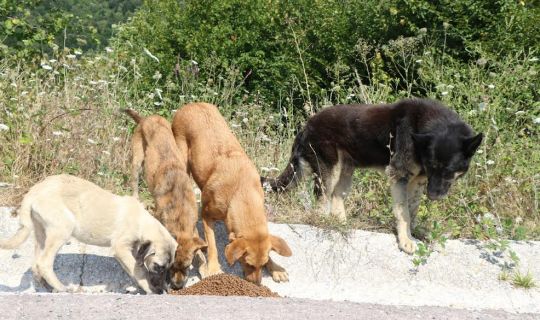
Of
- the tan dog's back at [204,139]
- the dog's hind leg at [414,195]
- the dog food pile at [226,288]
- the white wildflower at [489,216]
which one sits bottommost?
the white wildflower at [489,216]

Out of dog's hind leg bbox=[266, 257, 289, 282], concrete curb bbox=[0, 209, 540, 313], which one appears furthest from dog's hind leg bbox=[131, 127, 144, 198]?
dog's hind leg bbox=[266, 257, 289, 282]

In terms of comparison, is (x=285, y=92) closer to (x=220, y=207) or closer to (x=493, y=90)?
(x=493, y=90)

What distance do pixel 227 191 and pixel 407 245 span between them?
7.14 feet

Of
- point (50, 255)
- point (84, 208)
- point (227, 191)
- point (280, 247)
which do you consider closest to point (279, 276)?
point (280, 247)

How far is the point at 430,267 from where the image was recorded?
820cm

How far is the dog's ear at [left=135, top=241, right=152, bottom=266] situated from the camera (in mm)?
7291

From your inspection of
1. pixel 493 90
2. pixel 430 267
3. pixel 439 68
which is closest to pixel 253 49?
pixel 439 68

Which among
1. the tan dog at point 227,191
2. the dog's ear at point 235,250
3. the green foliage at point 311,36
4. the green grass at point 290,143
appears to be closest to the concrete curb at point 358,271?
the green grass at point 290,143

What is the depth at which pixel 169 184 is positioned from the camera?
26.7 feet

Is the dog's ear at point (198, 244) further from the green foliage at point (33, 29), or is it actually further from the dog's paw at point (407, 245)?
the green foliage at point (33, 29)

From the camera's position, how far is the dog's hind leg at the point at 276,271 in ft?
25.7

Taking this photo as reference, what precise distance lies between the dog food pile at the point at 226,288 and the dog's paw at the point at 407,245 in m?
1.85

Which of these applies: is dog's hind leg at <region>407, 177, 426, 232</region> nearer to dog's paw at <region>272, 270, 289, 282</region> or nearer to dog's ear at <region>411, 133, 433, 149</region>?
dog's ear at <region>411, 133, 433, 149</region>

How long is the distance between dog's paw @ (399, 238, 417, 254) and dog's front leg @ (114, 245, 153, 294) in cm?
294
